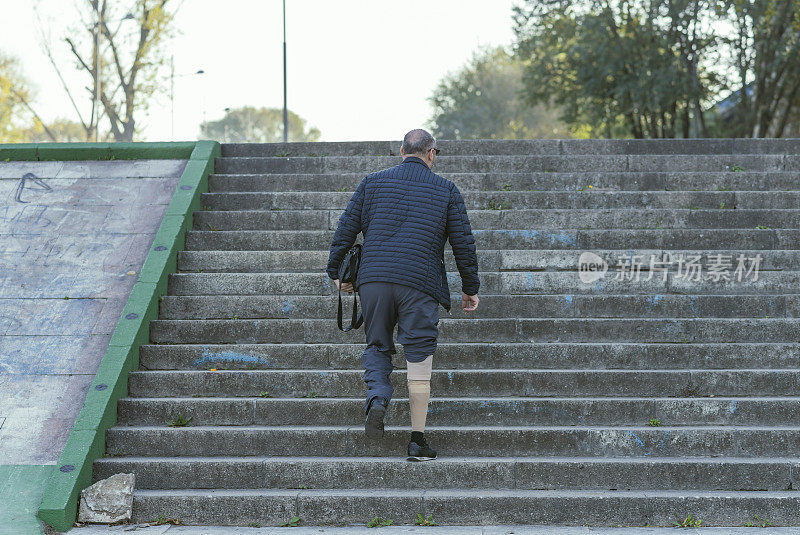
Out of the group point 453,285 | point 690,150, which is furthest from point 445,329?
point 690,150

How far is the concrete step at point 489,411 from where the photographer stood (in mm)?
5719

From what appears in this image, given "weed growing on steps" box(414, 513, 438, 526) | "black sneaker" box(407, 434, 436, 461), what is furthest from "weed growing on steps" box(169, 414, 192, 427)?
"weed growing on steps" box(414, 513, 438, 526)

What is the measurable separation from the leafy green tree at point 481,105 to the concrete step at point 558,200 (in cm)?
3833

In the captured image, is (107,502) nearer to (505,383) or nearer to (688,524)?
(505,383)

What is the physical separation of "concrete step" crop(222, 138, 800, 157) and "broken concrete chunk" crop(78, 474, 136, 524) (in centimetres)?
507

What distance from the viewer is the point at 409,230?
17.3 ft

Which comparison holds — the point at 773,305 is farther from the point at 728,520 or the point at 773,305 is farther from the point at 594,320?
the point at 728,520

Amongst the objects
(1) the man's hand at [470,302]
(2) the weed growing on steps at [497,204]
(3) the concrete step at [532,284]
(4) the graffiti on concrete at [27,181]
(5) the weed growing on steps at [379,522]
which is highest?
(4) the graffiti on concrete at [27,181]

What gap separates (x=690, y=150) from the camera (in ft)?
31.6

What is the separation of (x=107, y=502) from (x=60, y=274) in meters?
2.69

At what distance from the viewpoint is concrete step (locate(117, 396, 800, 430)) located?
18.8ft

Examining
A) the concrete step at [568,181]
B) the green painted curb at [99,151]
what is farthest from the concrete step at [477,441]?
the green painted curb at [99,151]

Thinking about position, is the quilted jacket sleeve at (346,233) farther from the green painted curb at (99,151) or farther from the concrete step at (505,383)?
the green painted curb at (99,151)

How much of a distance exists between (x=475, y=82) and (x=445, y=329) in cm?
4351
